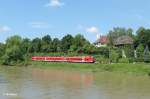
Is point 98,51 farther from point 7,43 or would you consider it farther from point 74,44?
point 7,43

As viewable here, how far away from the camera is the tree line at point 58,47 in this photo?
333 feet

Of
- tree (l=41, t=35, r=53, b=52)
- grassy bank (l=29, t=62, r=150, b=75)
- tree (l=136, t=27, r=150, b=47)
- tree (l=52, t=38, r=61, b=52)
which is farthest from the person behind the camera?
tree (l=41, t=35, r=53, b=52)

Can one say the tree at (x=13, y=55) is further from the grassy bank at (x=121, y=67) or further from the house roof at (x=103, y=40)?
the house roof at (x=103, y=40)

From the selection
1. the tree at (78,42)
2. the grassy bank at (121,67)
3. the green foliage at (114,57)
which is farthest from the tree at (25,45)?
the green foliage at (114,57)

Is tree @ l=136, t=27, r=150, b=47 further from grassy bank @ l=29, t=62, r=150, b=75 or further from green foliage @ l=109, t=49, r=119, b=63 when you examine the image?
grassy bank @ l=29, t=62, r=150, b=75

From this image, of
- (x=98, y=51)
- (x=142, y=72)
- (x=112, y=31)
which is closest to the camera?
(x=142, y=72)

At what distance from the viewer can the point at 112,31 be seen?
161m

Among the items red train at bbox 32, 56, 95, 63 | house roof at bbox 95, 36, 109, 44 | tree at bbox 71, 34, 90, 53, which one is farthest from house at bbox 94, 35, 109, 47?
red train at bbox 32, 56, 95, 63

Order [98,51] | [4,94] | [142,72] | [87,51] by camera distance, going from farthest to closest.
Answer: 1. [87,51]
2. [98,51]
3. [142,72]
4. [4,94]

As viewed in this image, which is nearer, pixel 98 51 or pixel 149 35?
pixel 98 51

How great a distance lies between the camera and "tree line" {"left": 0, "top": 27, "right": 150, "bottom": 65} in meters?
101

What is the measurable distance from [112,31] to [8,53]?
60740mm

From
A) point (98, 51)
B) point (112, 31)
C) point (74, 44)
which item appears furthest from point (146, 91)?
point (112, 31)

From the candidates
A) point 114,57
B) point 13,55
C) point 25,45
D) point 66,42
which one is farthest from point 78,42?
point 114,57
